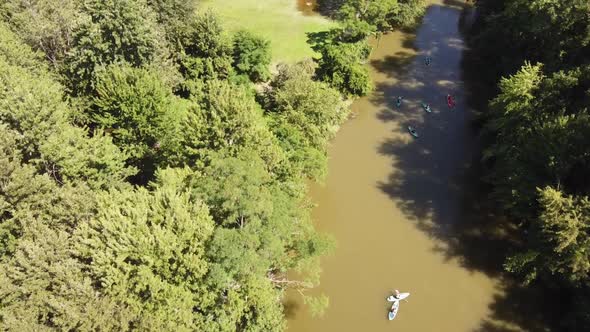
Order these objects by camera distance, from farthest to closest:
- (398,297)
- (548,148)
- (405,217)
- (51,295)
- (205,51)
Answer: (205,51) < (405,217) < (398,297) < (548,148) < (51,295)

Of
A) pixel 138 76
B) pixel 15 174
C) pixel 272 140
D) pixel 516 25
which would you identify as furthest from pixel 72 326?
pixel 516 25

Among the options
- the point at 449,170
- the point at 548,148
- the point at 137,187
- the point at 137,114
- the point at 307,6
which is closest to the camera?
the point at 137,187

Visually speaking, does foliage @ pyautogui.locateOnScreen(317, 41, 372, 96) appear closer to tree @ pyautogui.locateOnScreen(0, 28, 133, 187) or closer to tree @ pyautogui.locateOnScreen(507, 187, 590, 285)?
tree @ pyautogui.locateOnScreen(507, 187, 590, 285)

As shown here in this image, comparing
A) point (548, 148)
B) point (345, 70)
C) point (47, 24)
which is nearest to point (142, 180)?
point (47, 24)

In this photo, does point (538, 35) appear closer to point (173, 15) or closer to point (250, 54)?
point (250, 54)

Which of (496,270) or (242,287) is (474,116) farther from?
(242,287)

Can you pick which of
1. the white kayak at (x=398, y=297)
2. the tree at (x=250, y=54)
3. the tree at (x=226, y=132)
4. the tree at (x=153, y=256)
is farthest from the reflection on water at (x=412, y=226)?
the tree at (x=250, y=54)
